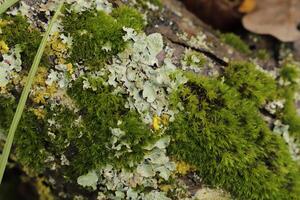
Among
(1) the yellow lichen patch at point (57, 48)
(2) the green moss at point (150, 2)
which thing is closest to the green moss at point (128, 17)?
(2) the green moss at point (150, 2)

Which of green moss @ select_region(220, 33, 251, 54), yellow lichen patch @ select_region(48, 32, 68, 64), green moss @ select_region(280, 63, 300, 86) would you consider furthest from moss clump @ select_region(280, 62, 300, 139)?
yellow lichen patch @ select_region(48, 32, 68, 64)

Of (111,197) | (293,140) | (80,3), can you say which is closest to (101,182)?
(111,197)

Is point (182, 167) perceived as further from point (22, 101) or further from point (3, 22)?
point (3, 22)

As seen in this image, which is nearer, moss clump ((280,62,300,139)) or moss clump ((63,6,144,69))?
moss clump ((63,6,144,69))

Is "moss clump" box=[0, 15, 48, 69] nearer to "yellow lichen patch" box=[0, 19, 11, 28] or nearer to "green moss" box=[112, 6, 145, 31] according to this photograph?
"yellow lichen patch" box=[0, 19, 11, 28]

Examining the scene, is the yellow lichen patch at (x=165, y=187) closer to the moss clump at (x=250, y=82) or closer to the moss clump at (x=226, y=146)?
the moss clump at (x=226, y=146)

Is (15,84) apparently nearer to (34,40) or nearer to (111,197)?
(34,40)
